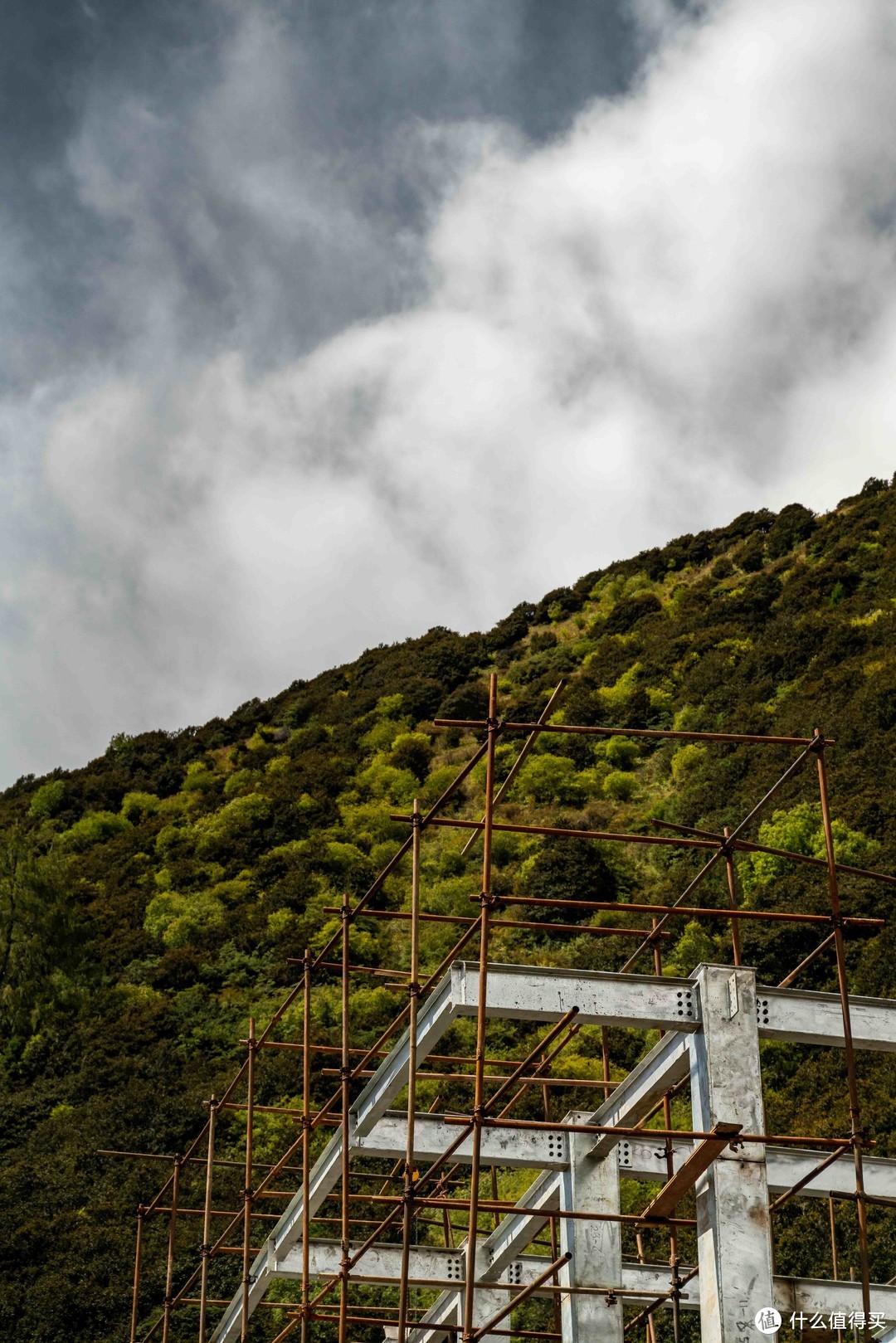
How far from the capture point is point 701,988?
8.76 meters

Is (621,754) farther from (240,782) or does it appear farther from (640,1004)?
(640,1004)

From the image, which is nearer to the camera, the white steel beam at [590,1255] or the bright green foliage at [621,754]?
the white steel beam at [590,1255]

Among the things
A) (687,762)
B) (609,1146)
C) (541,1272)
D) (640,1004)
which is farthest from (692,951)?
(640,1004)

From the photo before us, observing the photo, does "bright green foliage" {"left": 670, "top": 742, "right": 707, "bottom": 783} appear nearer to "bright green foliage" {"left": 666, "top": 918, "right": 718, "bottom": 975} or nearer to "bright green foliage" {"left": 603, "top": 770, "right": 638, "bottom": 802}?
"bright green foliage" {"left": 603, "top": 770, "right": 638, "bottom": 802}

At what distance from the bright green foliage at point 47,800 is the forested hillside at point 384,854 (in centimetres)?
10

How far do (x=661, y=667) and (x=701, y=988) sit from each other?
117ft

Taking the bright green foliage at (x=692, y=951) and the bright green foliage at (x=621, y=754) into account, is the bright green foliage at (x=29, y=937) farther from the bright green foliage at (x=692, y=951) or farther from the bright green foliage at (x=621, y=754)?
the bright green foliage at (x=621, y=754)

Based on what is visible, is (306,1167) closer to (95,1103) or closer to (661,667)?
(95,1103)

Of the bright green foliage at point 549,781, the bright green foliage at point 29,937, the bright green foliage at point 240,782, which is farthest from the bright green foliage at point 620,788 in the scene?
the bright green foliage at point 29,937

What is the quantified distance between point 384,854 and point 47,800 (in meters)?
15.0

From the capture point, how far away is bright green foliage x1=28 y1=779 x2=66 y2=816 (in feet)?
149

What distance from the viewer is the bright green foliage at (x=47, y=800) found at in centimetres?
4547

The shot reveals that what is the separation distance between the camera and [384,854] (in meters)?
36.1

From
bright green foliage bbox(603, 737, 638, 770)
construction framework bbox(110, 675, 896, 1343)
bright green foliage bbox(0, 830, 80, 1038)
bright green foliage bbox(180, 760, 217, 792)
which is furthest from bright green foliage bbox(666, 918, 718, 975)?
bright green foliage bbox(180, 760, 217, 792)
